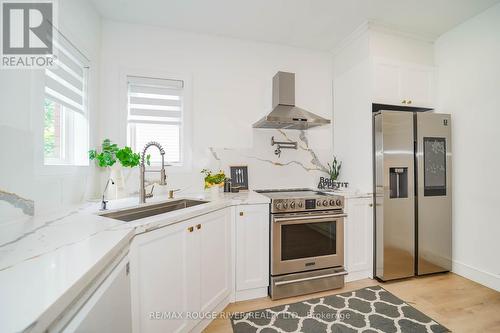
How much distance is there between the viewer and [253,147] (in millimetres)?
2793

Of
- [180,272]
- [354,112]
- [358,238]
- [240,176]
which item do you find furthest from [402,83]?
[180,272]

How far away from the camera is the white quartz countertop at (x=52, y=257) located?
479mm

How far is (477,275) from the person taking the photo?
2.30 metres

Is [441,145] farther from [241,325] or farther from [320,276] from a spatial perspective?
[241,325]

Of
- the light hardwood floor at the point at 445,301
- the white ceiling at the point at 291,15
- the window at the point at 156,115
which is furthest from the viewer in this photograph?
the window at the point at 156,115

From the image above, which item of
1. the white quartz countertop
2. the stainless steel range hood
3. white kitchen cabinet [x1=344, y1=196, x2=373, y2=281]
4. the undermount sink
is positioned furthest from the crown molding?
the white quartz countertop

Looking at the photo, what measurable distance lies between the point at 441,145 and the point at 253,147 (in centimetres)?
220

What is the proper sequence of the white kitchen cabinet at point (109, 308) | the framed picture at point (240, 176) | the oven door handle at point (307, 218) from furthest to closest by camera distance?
the framed picture at point (240, 176) → the oven door handle at point (307, 218) → the white kitchen cabinet at point (109, 308)

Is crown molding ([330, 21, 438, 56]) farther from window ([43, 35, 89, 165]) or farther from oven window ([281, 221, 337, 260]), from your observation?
window ([43, 35, 89, 165])

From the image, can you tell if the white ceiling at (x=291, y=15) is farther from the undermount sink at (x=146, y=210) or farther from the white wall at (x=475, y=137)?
the undermount sink at (x=146, y=210)

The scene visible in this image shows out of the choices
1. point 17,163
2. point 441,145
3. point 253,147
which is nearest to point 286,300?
point 253,147

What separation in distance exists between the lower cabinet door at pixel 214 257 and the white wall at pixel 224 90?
0.90 m

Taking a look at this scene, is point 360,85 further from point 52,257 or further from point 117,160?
point 52,257

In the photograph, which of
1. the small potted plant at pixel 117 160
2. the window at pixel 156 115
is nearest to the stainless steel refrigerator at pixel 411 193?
the window at pixel 156 115
